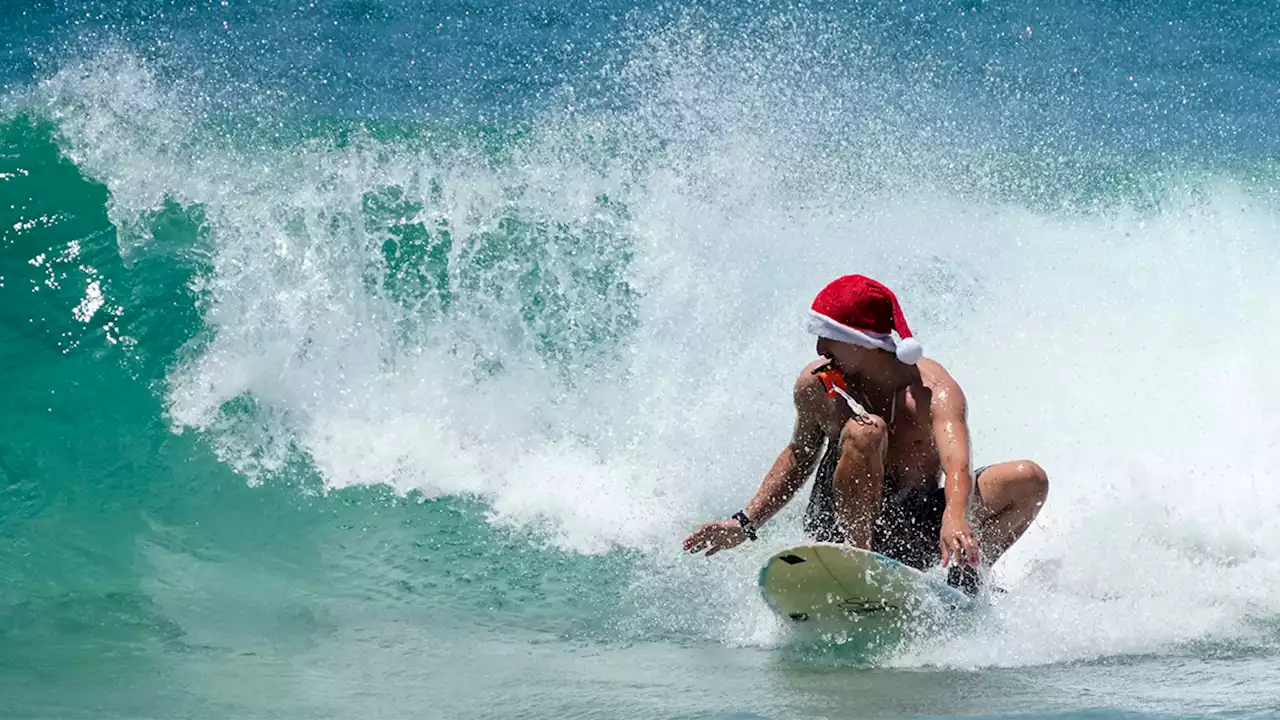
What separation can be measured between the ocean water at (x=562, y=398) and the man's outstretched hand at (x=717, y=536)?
390 mm

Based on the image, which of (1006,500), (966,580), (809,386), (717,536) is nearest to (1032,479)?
(1006,500)

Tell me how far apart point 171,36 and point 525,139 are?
11266 millimetres

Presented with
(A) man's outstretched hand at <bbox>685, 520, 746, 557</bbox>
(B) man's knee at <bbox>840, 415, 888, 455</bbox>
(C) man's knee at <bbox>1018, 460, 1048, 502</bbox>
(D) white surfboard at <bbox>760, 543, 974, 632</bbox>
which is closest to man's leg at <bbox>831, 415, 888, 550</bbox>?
(B) man's knee at <bbox>840, 415, 888, 455</bbox>

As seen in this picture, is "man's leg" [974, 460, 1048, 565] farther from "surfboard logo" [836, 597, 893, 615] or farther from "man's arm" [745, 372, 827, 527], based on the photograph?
"man's arm" [745, 372, 827, 527]

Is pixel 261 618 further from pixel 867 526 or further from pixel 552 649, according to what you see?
pixel 867 526

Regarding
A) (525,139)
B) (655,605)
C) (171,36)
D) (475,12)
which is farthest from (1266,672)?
(475,12)

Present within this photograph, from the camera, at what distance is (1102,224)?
11.4m

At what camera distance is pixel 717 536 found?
4867 millimetres

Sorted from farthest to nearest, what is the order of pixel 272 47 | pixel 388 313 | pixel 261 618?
pixel 272 47, pixel 388 313, pixel 261 618

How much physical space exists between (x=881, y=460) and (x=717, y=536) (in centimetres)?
65

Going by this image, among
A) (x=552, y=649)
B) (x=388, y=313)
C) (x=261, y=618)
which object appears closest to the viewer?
(x=552, y=649)

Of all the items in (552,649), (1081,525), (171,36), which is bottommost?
(552,649)

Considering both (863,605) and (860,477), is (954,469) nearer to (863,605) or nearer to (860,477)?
(860,477)

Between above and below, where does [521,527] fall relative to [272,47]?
below
